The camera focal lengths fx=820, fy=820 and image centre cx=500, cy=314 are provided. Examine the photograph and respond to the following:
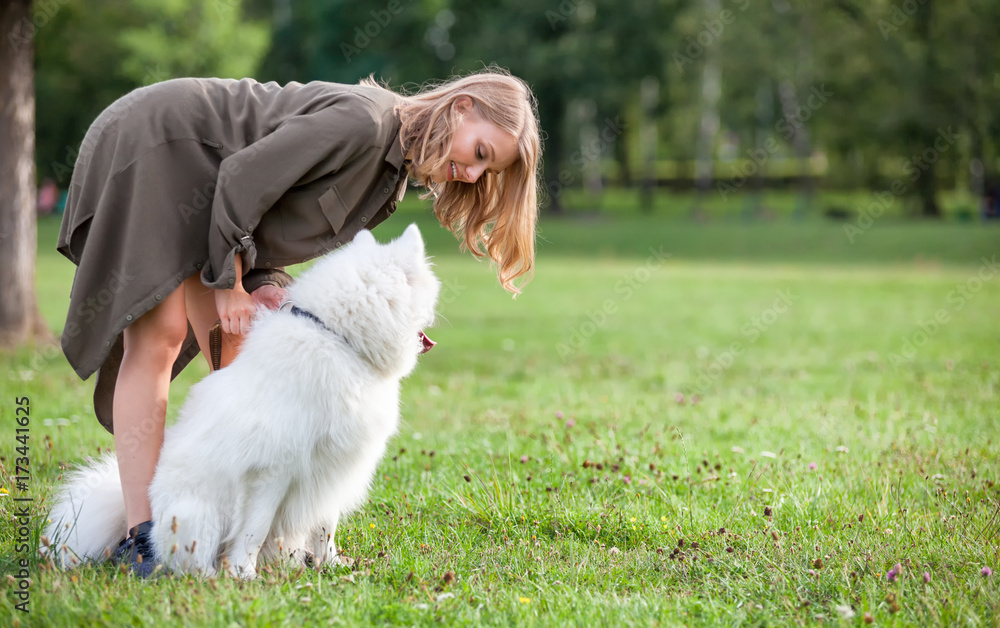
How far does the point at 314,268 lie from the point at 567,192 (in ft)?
124

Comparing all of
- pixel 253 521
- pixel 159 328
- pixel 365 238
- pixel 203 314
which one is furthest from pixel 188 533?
Result: pixel 365 238

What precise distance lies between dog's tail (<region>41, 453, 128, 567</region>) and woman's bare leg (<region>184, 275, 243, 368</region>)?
61 centimetres

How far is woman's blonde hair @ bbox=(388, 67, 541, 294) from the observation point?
9.66 ft

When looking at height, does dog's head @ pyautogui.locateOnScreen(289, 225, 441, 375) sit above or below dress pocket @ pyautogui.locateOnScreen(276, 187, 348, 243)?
below

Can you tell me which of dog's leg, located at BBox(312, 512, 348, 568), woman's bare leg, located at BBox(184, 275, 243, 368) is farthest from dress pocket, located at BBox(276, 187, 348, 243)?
dog's leg, located at BBox(312, 512, 348, 568)

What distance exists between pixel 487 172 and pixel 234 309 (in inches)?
44.1

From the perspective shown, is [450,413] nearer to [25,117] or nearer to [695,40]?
[25,117]

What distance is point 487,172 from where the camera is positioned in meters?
3.28

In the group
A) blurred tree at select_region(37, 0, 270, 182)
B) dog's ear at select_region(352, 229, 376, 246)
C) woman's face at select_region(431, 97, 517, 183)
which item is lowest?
blurred tree at select_region(37, 0, 270, 182)

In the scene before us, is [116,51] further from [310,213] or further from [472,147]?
[472,147]

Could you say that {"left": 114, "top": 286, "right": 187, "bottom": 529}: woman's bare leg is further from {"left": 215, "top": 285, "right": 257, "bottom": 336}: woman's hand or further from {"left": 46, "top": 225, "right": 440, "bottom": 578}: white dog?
{"left": 215, "top": 285, "right": 257, "bottom": 336}: woman's hand

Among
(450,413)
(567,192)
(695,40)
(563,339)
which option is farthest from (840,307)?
(567,192)

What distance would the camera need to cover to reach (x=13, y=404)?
5414mm

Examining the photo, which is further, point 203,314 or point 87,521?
point 203,314
